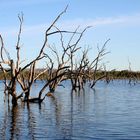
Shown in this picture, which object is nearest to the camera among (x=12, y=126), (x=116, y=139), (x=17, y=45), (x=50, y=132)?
(x=116, y=139)

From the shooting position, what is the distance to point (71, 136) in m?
18.9

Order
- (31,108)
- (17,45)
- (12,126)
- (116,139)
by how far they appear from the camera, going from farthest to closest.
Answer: (17,45) → (31,108) → (12,126) → (116,139)

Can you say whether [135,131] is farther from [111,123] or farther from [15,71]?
[15,71]

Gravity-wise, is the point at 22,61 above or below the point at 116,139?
above

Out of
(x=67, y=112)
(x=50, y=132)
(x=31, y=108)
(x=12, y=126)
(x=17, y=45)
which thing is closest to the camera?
(x=50, y=132)

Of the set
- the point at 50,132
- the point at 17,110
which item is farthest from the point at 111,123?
the point at 17,110

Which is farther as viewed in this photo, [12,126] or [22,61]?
[22,61]

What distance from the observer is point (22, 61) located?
109 ft

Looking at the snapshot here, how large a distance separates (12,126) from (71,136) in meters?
4.12

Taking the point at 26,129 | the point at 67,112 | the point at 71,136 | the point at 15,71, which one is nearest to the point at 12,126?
the point at 26,129

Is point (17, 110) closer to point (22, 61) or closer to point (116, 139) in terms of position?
point (22, 61)

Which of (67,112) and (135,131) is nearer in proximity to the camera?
(135,131)

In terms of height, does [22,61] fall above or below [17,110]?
above

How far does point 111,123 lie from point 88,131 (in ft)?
10.1
